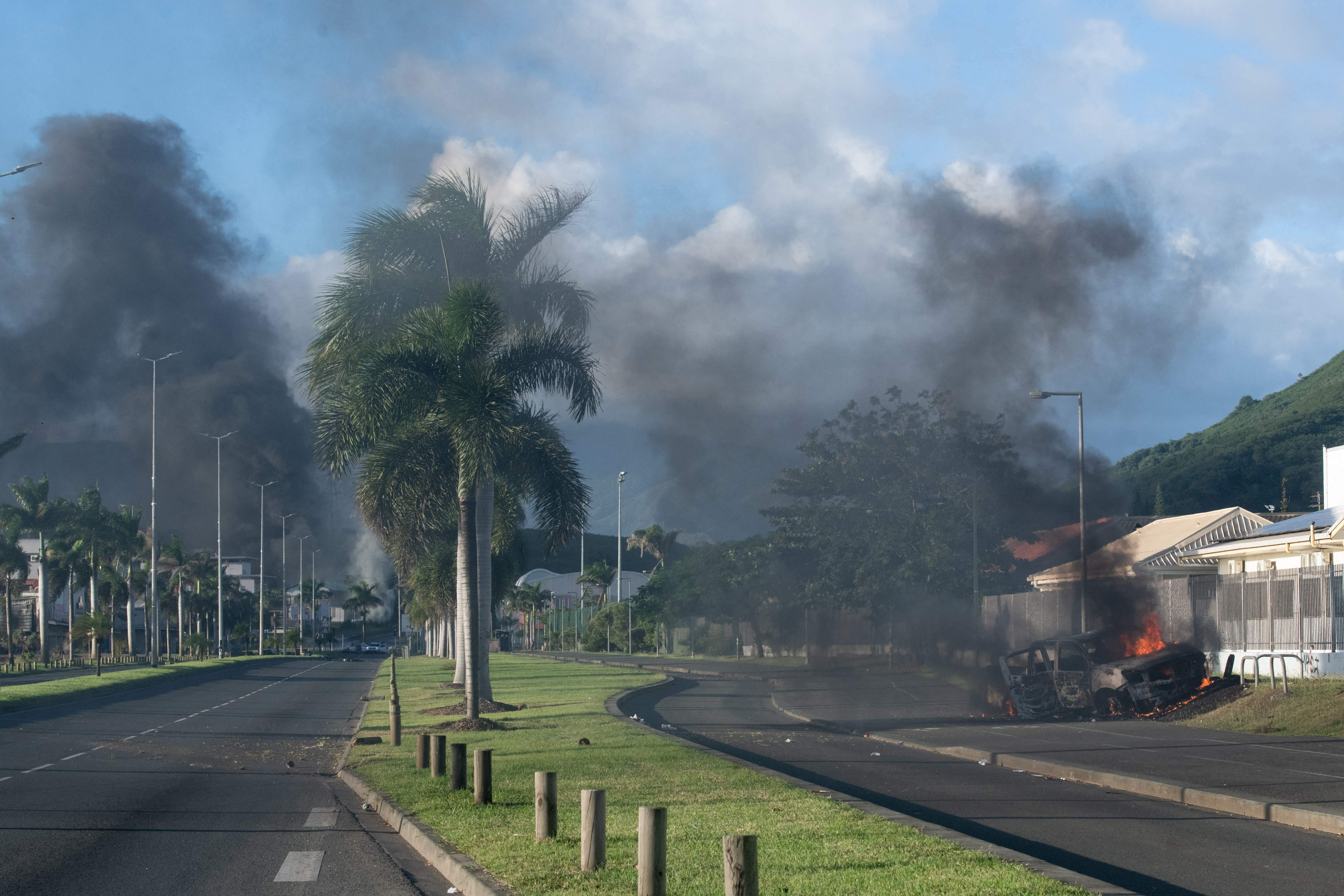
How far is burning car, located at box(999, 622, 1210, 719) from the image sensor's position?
73.7 feet

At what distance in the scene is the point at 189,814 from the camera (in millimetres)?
11781

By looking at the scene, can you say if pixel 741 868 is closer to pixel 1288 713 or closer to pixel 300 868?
pixel 300 868

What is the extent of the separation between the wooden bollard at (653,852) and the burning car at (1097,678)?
17706 millimetres

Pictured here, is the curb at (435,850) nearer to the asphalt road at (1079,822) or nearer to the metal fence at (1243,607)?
the asphalt road at (1079,822)

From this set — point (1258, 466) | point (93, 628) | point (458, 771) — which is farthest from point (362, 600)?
point (458, 771)

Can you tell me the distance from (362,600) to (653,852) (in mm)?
178910

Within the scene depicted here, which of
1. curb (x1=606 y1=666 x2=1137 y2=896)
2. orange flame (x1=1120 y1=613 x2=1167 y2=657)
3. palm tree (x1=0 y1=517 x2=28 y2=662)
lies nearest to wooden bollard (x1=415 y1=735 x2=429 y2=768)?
curb (x1=606 y1=666 x2=1137 y2=896)

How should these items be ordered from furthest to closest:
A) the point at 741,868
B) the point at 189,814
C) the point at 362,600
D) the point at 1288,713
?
the point at 362,600
the point at 1288,713
the point at 189,814
the point at 741,868

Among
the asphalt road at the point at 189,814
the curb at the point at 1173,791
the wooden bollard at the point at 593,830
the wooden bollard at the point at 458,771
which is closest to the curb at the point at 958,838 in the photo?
the wooden bollard at the point at 593,830

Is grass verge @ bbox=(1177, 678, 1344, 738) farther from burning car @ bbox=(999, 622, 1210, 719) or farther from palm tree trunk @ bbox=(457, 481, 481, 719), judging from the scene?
palm tree trunk @ bbox=(457, 481, 481, 719)

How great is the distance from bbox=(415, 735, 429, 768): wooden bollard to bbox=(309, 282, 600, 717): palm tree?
7047 millimetres

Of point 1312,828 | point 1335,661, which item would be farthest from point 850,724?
point 1312,828

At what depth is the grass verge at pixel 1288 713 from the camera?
18.4 m

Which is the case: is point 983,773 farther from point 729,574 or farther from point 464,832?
point 729,574
